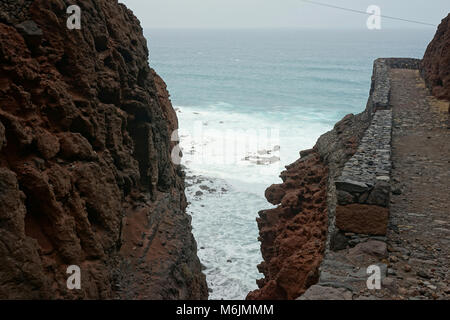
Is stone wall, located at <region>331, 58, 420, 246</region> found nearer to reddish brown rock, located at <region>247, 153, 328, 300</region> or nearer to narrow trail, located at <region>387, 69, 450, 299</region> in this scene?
narrow trail, located at <region>387, 69, 450, 299</region>

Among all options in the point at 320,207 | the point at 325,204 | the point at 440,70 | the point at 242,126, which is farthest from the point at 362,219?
the point at 242,126

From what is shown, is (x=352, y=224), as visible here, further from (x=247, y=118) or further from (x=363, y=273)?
(x=247, y=118)

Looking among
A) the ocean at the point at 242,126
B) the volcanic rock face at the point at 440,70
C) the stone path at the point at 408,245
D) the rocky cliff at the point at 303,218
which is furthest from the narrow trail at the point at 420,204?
the ocean at the point at 242,126

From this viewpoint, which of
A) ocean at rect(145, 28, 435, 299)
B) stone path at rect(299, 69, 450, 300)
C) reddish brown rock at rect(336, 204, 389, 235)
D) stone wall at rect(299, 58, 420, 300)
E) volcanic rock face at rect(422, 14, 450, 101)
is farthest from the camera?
ocean at rect(145, 28, 435, 299)

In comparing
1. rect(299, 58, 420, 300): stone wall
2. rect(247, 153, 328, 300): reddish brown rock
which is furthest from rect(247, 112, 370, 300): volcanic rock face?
rect(299, 58, 420, 300): stone wall
